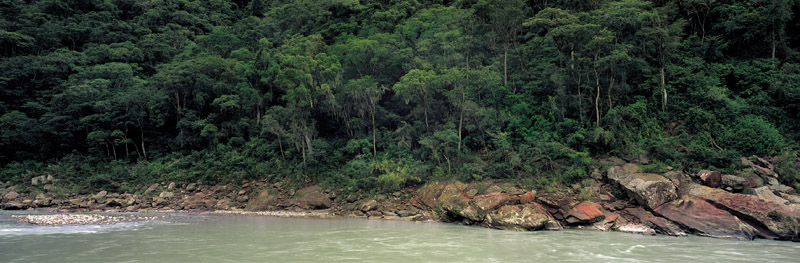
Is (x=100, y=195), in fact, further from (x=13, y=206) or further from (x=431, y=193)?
(x=431, y=193)

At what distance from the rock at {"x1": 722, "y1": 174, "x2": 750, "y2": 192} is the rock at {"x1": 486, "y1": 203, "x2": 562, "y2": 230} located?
8.00 m

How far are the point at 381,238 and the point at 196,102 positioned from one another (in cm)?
2694

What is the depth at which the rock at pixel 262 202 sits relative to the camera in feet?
85.2

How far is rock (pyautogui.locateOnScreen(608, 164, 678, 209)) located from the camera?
688 inches

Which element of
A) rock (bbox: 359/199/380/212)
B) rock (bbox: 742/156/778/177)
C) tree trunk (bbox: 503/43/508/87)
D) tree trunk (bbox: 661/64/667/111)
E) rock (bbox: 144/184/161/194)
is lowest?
rock (bbox: 359/199/380/212)

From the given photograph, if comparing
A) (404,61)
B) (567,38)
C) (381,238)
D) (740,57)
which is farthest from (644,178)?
(404,61)

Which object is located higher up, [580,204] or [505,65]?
[505,65]

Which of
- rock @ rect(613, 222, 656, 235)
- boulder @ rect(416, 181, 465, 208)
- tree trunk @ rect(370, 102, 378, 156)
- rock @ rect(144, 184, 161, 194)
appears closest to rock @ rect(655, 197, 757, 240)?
rock @ rect(613, 222, 656, 235)

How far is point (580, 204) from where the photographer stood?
739 inches

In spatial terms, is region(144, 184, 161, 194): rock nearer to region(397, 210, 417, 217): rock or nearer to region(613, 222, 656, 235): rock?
region(397, 210, 417, 217): rock

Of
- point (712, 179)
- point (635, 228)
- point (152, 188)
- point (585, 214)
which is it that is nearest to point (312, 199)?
point (152, 188)

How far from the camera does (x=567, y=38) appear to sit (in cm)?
2445

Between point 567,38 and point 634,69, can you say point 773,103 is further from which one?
point 567,38

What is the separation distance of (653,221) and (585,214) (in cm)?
272
